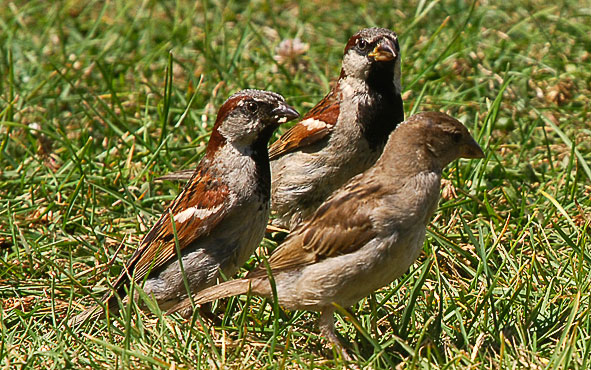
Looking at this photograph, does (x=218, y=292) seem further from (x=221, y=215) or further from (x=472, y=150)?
(x=472, y=150)

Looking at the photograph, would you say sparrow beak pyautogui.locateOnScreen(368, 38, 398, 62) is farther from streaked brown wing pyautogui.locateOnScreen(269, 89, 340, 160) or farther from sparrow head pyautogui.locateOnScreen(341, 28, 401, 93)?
streaked brown wing pyautogui.locateOnScreen(269, 89, 340, 160)

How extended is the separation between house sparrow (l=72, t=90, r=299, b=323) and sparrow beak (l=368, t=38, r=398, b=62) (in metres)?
0.89

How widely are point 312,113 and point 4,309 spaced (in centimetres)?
199

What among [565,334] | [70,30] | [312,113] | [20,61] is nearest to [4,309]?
[312,113]

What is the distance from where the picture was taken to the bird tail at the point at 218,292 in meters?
3.98

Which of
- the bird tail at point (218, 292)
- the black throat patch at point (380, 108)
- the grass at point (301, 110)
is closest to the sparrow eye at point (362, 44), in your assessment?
the black throat patch at point (380, 108)

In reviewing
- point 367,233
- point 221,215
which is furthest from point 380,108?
point 367,233

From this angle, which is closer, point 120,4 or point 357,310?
point 357,310

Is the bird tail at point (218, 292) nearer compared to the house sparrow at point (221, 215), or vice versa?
the bird tail at point (218, 292)

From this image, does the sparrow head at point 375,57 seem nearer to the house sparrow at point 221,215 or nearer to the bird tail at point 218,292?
the house sparrow at point 221,215

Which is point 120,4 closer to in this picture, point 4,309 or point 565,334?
point 4,309

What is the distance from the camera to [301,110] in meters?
6.23

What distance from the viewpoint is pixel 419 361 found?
3672mm

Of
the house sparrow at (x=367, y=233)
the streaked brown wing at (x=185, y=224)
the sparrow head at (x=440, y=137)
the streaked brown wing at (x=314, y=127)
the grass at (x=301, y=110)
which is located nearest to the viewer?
the house sparrow at (x=367, y=233)
